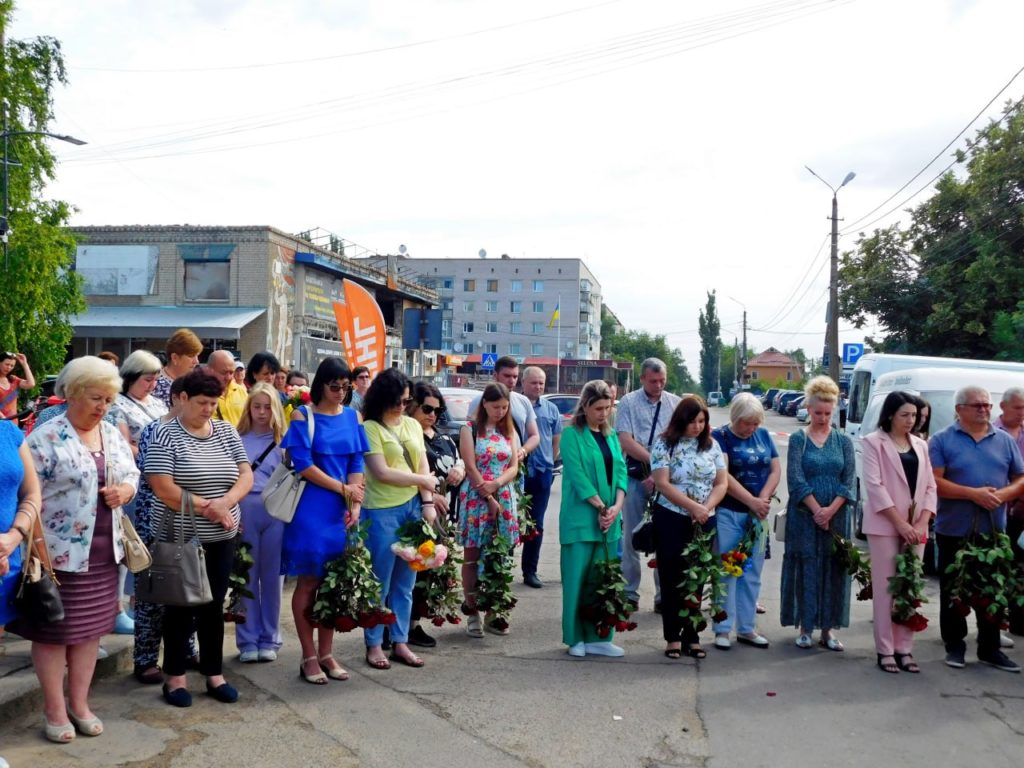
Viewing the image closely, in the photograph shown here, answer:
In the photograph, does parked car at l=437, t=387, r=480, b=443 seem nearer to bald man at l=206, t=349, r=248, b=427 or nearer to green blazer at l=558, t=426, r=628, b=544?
bald man at l=206, t=349, r=248, b=427

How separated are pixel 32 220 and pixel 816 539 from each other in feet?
72.2

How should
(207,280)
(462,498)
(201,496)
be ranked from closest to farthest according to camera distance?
(201,496) → (462,498) → (207,280)

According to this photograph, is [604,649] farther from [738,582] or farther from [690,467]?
[690,467]

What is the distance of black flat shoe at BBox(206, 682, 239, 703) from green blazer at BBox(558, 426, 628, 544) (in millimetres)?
2314

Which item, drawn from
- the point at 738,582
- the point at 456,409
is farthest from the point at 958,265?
the point at 738,582

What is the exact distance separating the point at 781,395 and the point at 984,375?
179 ft

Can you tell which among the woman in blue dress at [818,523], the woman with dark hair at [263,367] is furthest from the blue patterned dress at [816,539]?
the woman with dark hair at [263,367]

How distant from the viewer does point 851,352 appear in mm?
29844

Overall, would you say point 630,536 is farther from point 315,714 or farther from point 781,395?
point 781,395

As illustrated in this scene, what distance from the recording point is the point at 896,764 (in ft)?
14.4

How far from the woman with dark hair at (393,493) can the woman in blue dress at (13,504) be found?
6.72 feet

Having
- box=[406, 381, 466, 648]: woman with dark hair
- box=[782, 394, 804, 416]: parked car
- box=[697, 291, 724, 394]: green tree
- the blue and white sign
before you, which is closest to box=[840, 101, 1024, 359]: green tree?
the blue and white sign

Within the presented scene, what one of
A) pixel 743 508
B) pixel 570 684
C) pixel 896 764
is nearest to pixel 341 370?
pixel 570 684

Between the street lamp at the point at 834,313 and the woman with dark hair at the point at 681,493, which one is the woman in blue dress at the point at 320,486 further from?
the street lamp at the point at 834,313
